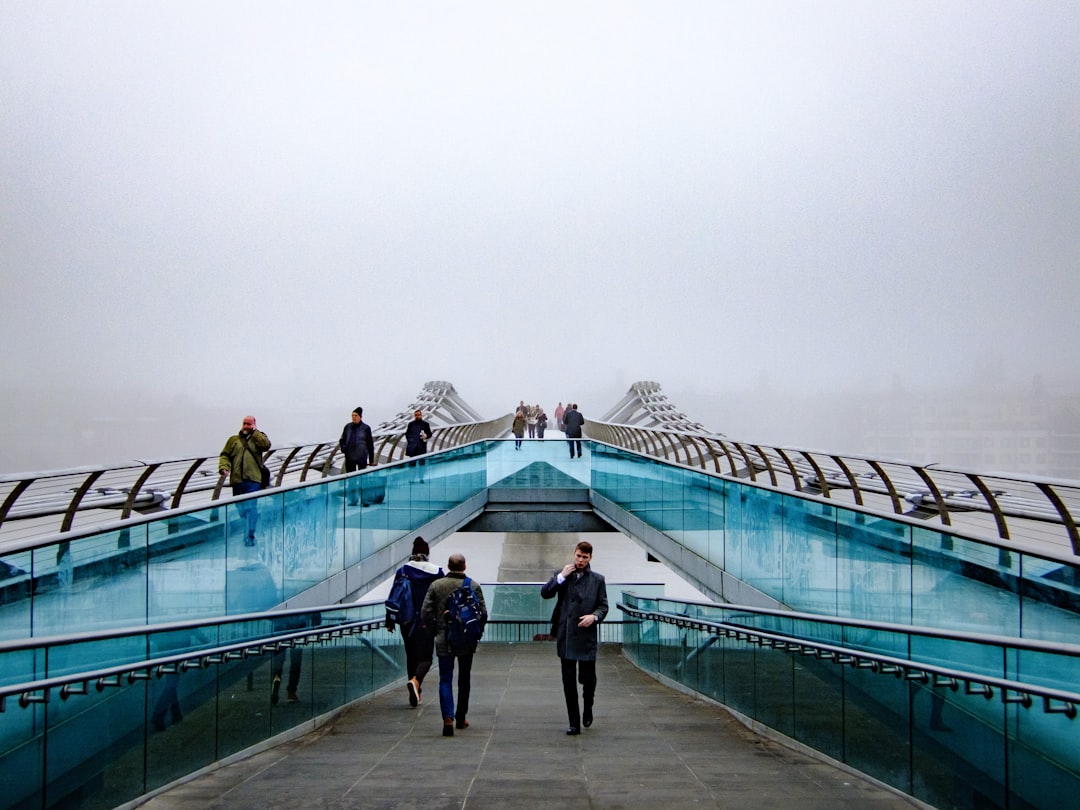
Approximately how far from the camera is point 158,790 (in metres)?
5.74

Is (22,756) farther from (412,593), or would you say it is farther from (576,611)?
(412,593)

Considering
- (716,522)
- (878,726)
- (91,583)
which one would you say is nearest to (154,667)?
(91,583)

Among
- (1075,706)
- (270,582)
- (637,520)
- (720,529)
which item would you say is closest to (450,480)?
(637,520)

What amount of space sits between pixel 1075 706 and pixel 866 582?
327cm

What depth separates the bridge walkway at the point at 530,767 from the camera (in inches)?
218

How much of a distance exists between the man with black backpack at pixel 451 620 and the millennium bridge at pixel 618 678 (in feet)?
1.44

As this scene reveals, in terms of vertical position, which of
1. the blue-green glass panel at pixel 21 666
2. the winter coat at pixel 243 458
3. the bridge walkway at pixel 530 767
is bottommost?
Result: the bridge walkway at pixel 530 767

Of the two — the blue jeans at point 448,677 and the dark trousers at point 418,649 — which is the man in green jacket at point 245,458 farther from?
the blue jeans at point 448,677

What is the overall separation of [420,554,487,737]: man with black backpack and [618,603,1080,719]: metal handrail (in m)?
2.03

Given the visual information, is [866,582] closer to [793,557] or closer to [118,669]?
[793,557]

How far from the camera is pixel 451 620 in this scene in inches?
317

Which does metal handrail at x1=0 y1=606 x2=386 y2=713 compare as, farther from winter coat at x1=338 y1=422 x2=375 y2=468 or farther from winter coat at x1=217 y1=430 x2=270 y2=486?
winter coat at x1=338 y1=422 x2=375 y2=468

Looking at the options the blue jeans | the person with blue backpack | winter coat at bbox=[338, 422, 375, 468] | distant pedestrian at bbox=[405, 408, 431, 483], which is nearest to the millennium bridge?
the blue jeans

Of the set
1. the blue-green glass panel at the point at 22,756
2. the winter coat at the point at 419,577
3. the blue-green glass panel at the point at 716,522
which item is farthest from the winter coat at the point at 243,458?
the blue-green glass panel at the point at 22,756
